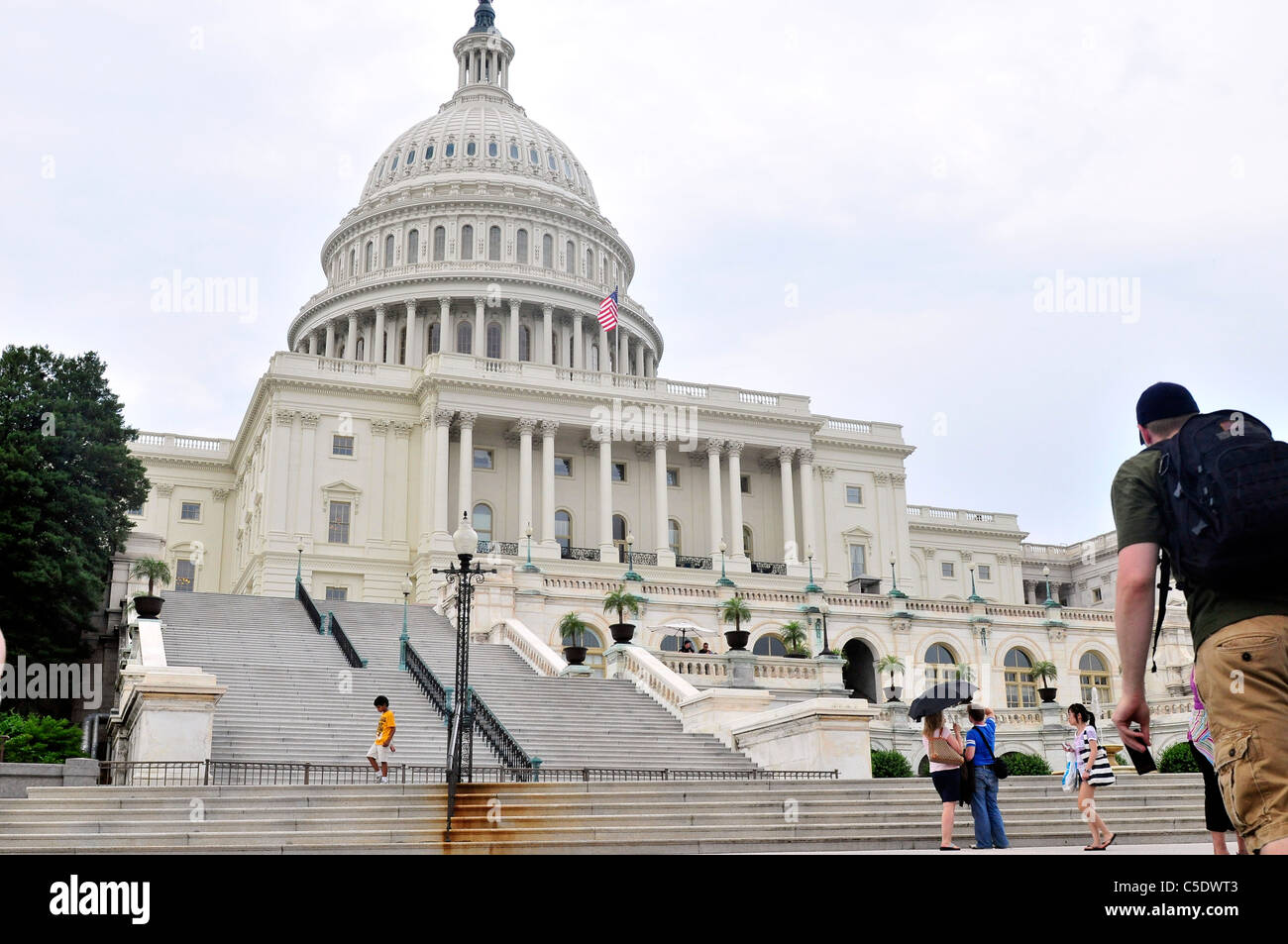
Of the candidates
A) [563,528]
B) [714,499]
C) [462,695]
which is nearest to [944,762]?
[462,695]

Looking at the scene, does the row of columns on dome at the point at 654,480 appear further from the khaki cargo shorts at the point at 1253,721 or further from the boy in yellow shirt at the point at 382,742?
the khaki cargo shorts at the point at 1253,721

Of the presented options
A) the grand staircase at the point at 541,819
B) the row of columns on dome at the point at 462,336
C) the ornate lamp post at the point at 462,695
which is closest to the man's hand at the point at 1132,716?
the grand staircase at the point at 541,819

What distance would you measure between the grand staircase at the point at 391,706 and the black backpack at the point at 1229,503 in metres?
21.3

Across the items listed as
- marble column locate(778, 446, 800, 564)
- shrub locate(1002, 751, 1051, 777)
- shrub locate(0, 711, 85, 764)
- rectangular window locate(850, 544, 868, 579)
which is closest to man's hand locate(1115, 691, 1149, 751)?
shrub locate(0, 711, 85, 764)

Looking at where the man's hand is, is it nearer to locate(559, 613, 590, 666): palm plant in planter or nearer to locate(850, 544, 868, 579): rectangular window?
locate(559, 613, 590, 666): palm plant in planter

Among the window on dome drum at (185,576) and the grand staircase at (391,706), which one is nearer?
the grand staircase at (391,706)

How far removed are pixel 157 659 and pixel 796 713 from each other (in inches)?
533

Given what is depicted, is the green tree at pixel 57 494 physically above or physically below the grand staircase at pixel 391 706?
above

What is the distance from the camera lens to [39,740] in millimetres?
27891

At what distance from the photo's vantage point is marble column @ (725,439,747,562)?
7225 cm

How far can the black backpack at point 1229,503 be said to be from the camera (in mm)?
4742

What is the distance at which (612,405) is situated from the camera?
71.2m
